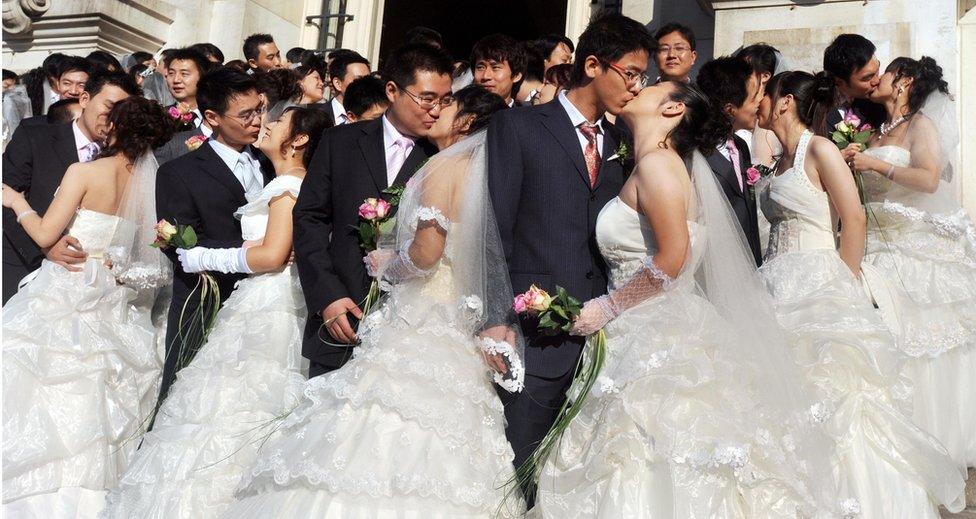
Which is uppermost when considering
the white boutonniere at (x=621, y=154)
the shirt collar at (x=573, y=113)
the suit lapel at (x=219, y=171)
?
the shirt collar at (x=573, y=113)

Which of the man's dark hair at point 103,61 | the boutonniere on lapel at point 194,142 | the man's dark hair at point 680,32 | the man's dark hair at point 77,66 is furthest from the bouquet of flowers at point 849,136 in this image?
the man's dark hair at point 77,66

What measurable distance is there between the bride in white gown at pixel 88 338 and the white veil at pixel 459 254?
6.89 ft

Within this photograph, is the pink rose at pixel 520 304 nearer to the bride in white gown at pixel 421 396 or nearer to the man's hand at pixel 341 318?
the bride in white gown at pixel 421 396

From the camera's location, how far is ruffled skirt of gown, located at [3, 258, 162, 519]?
466cm

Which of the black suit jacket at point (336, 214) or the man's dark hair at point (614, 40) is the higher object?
the man's dark hair at point (614, 40)

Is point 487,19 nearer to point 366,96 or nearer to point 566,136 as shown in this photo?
point 366,96

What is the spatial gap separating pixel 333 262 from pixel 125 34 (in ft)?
22.5

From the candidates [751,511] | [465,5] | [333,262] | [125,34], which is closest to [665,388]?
[751,511]

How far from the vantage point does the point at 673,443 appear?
10.4ft

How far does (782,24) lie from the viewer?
648 cm

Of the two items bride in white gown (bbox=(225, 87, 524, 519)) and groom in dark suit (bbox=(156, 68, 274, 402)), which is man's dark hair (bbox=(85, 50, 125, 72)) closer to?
groom in dark suit (bbox=(156, 68, 274, 402))

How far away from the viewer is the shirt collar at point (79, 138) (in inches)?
227

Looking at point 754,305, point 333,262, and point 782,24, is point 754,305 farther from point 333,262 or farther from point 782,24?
point 782,24

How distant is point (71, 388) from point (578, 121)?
2.98 metres
